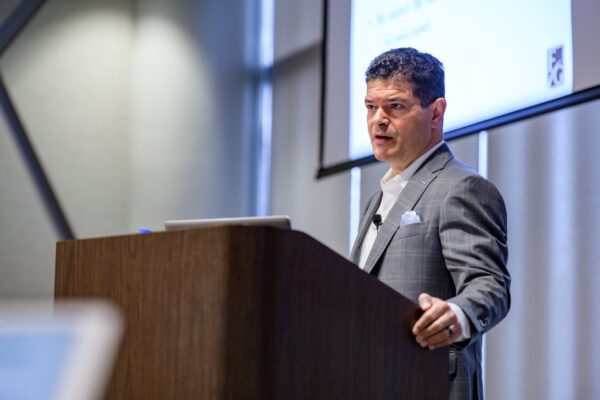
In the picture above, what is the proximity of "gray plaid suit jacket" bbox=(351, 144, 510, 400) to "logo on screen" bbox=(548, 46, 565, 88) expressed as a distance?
3.03 ft

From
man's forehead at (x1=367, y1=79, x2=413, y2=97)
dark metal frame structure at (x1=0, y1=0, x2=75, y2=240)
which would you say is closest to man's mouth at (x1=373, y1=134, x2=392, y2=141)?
man's forehead at (x1=367, y1=79, x2=413, y2=97)

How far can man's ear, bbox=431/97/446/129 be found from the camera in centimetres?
221

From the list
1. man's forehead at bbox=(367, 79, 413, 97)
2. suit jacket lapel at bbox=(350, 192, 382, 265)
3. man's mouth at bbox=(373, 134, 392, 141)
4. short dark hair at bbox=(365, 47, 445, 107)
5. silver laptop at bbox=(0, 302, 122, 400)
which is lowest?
silver laptop at bbox=(0, 302, 122, 400)

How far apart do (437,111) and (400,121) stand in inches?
4.3

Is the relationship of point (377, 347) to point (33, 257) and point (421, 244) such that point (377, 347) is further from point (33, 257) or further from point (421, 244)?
point (33, 257)

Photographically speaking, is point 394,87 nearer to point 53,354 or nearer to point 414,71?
point 414,71

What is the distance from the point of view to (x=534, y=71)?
2920mm

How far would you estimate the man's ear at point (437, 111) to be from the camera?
2205 mm

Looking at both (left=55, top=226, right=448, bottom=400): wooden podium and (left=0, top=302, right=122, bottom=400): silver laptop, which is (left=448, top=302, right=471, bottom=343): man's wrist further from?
(left=0, top=302, right=122, bottom=400): silver laptop

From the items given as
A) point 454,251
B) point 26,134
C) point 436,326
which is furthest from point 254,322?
point 26,134

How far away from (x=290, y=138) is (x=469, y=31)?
1.77 m

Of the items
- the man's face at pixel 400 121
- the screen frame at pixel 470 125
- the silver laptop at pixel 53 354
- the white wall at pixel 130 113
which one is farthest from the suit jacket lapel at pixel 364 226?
the white wall at pixel 130 113

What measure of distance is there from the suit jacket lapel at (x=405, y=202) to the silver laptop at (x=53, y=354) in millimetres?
1457

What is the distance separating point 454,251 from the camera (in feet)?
6.00
